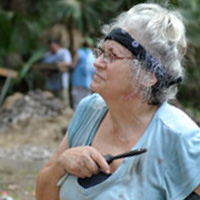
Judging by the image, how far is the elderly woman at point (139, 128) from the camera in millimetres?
1841

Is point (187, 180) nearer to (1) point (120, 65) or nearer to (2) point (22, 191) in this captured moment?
(1) point (120, 65)

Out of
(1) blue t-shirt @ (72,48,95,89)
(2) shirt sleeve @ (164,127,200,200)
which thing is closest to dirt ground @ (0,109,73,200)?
(1) blue t-shirt @ (72,48,95,89)

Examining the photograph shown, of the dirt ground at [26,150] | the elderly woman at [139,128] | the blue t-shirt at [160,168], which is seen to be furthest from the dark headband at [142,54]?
the dirt ground at [26,150]

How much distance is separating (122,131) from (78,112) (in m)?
0.25

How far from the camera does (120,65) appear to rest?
77.9 inches

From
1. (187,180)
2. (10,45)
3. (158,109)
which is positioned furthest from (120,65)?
(10,45)

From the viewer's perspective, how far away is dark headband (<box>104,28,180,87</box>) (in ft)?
6.36

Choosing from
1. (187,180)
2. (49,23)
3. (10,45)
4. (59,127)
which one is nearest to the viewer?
(187,180)

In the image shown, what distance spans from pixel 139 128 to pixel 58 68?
9.23m

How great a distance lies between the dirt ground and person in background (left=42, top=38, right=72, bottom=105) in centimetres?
108

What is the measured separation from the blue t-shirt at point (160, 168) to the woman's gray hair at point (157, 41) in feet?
0.28

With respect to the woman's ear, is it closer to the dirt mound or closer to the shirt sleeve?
the shirt sleeve

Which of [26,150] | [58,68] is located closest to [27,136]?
[26,150]

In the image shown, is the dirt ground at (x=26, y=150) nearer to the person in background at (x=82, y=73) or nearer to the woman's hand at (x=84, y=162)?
the person in background at (x=82, y=73)
